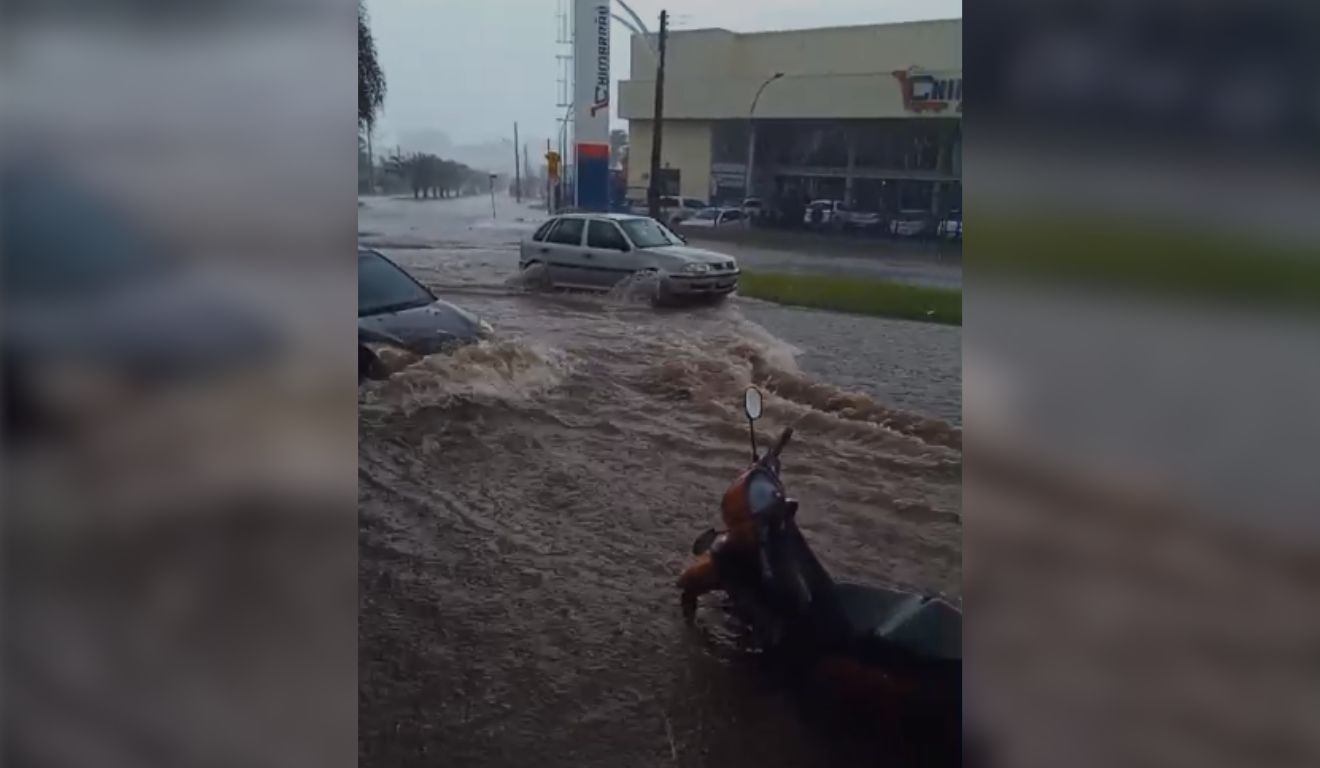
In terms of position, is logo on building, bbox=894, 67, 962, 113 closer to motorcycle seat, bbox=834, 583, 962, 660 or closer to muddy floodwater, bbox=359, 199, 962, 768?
muddy floodwater, bbox=359, 199, 962, 768

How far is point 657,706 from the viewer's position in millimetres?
2500

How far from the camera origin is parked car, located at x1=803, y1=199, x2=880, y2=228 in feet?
8.67

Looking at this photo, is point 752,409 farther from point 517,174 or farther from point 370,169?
point 370,169

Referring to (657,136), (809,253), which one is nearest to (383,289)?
(657,136)

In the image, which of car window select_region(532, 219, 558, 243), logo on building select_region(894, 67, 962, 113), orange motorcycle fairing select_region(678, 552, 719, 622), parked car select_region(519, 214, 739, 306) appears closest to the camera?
logo on building select_region(894, 67, 962, 113)

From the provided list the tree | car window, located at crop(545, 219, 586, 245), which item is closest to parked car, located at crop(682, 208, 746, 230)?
car window, located at crop(545, 219, 586, 245)

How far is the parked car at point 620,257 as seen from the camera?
2664mm

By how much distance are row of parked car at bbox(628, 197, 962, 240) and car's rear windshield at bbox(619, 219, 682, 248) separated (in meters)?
0.02

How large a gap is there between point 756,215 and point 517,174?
613 mm

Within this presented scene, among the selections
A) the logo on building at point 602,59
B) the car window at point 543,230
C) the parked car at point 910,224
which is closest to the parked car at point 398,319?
the car window at point 543,230

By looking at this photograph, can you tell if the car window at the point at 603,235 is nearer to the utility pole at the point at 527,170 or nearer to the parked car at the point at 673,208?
the parked car at the point at 673,208
